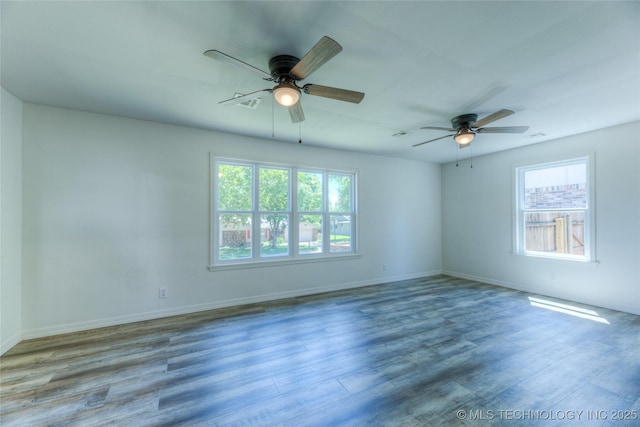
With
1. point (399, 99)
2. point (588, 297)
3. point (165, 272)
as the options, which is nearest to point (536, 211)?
point (588, 297)

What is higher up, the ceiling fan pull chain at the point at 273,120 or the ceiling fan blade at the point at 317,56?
the ceiling fan pull chain at the point at 273,120

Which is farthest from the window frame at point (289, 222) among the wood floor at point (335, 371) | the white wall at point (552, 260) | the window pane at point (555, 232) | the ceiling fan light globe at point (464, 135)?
the window pane at point (555, 232)

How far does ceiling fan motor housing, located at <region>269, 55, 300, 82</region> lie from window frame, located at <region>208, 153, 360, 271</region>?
2153mm

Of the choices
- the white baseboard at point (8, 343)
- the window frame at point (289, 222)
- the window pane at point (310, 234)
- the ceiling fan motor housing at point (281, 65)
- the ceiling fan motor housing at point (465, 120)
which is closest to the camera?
the ceiling fan motor housing at point (281, 65)

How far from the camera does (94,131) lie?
3.33 m

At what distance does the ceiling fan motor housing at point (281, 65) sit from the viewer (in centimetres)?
216

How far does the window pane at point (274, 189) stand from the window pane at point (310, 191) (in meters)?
0.27

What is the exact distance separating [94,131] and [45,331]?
2.46m

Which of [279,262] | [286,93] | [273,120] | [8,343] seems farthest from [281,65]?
[8,343]

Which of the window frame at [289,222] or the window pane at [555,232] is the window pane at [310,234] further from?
the window pane at [555,232]

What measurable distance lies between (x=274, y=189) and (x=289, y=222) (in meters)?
0.63

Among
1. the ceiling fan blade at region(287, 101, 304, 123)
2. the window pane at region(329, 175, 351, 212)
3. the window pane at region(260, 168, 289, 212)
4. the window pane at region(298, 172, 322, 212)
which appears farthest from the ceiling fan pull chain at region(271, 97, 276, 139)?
the window pane at region(329, 175, 351, 212)

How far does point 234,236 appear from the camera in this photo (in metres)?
4.22

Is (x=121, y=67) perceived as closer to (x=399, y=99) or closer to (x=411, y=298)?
(x=399, y=99)
